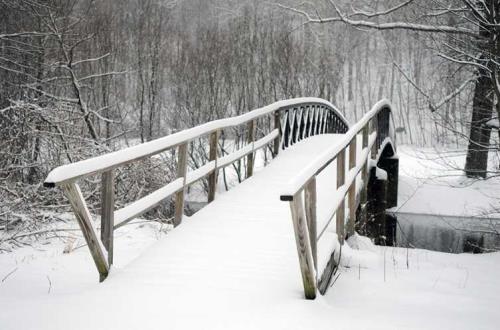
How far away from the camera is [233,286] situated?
461cm

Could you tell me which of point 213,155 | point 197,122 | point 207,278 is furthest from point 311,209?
point 197,122

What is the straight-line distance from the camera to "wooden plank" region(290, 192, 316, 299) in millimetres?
4098

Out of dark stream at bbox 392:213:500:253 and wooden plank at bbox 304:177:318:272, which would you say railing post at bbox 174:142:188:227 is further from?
dark stream at bbox 392:213:500:253

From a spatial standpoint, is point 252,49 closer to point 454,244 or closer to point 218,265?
point 454,244

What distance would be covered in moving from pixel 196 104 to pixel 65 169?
1994 centimetres

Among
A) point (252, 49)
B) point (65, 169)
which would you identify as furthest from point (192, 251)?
point (252, 49)

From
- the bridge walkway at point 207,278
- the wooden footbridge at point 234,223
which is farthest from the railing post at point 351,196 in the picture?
the bridge walkway at point 207,278

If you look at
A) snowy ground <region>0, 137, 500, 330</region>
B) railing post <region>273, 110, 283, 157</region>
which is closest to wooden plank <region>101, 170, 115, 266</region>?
snowy ground <region>0, 137, 500, 330</region>

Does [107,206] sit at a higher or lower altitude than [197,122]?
higher

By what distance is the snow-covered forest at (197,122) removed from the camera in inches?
271

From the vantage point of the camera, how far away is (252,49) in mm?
25000

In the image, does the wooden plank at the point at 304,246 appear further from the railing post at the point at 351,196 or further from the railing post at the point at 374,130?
the railing post at the point at 374,130

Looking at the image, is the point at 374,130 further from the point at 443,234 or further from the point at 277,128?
the point at 443,234

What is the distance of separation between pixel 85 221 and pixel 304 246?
1.71 m
